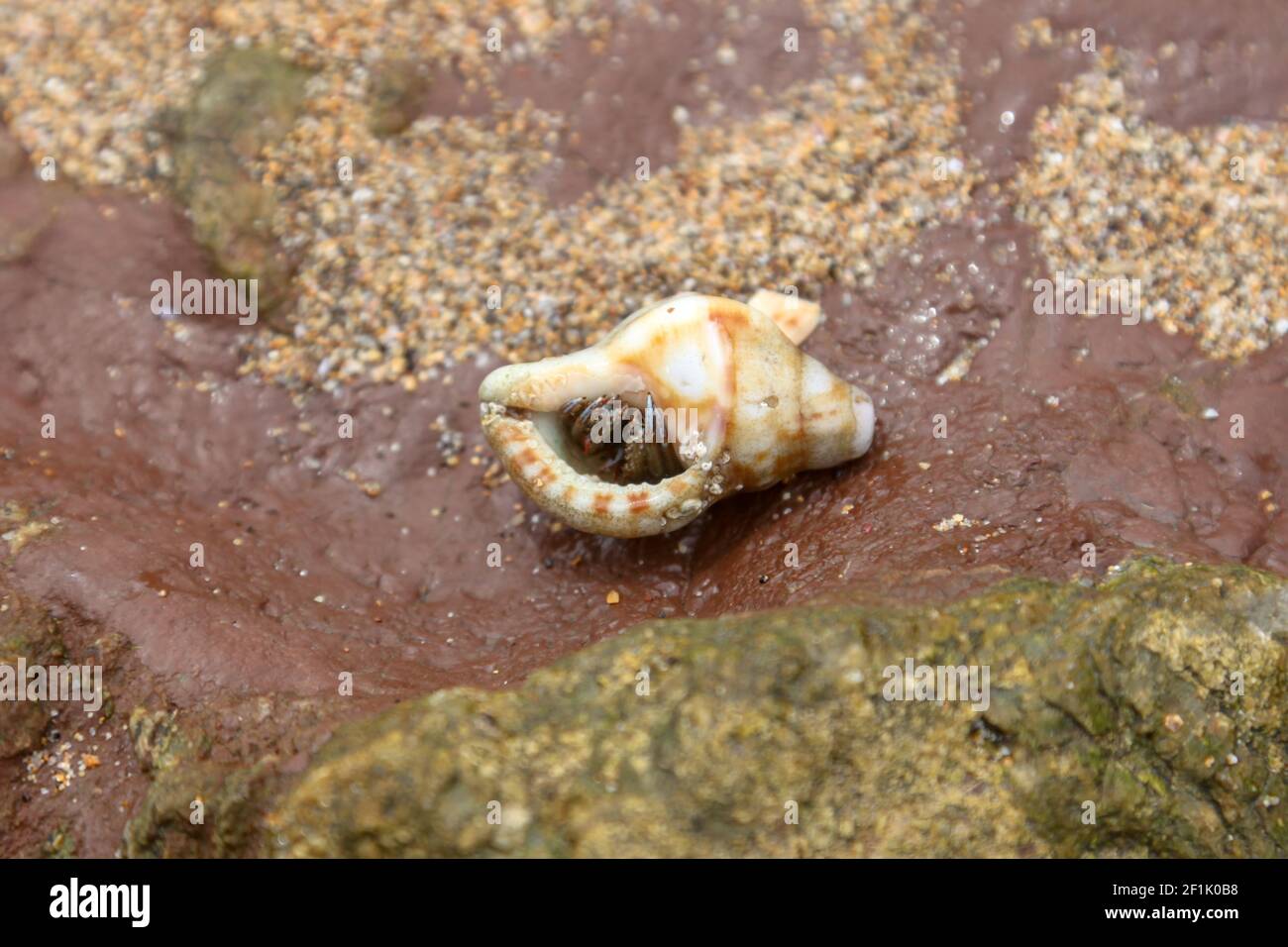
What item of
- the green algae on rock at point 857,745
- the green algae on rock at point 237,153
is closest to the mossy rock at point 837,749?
the green algae on rock at point 857,745

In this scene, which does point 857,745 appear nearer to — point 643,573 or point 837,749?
point 837,749

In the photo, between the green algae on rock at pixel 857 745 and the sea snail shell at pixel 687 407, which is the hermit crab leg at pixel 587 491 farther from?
the green algae on rock at pixel 857 745

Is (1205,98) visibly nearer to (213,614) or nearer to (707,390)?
(707,390)

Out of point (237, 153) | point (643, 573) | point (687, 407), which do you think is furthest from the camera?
point (237, 153)

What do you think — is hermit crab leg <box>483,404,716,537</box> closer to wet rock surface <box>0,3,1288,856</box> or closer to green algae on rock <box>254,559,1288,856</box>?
wet rock surface <box>0,3,1288,856</box>

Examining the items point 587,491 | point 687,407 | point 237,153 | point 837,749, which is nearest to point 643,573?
point 587,491
